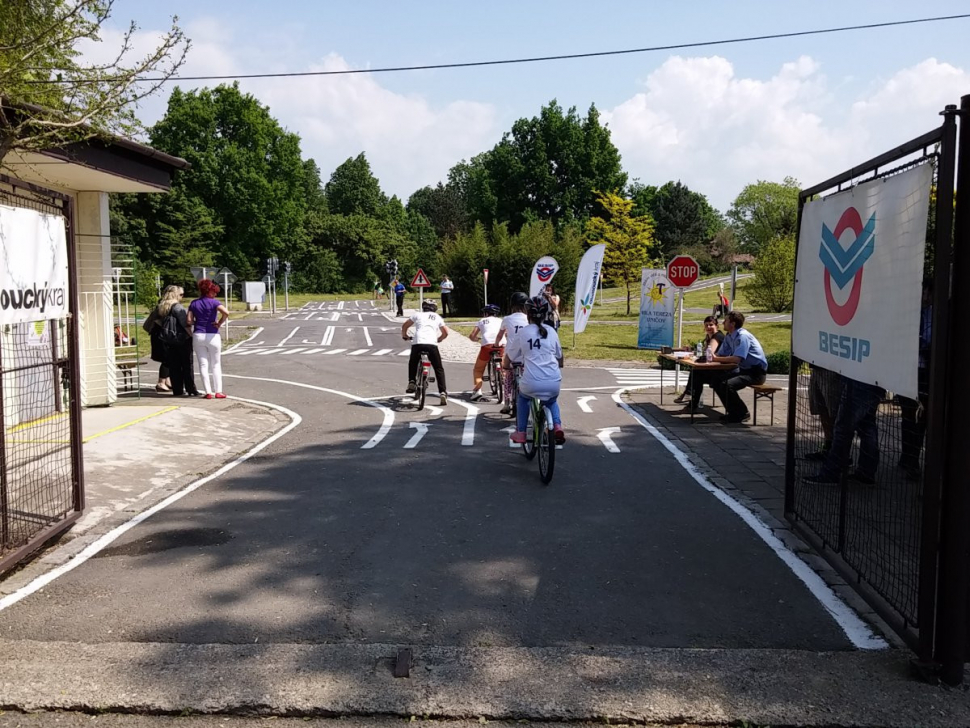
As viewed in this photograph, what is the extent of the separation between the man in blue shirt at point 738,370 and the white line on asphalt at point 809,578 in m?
3.53

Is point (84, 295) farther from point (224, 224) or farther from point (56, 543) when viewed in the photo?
point (224, 224)

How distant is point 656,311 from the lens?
2777 cm

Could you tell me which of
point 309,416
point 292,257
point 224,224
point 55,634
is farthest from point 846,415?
point 292,257

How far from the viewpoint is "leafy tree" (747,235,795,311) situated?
3916 cm

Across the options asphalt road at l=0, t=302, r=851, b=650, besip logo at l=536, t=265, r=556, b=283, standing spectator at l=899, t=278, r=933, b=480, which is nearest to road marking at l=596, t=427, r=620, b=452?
asphalt road at l=0, t=302, r=851, b=650

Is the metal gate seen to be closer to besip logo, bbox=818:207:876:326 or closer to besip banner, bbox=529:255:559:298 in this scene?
besip logo, bbox=818:207:876:326

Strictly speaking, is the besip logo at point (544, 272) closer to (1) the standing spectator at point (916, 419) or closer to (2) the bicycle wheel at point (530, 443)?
(2) the bicycle wheel at point (530, 443)

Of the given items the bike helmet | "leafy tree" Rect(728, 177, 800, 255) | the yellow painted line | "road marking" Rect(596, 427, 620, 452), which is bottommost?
"road marking" Rect(596, 427, 620, 452)

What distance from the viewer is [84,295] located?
43.9 feet

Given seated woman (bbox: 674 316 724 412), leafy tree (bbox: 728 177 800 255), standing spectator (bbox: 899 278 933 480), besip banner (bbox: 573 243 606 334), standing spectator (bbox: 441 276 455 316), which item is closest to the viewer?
standing spectator (bbox: 899 278 933 480)

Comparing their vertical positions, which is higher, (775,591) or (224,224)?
(224,224)

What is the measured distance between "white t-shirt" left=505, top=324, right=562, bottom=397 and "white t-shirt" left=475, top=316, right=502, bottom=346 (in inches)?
225

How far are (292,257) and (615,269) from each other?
154 ft

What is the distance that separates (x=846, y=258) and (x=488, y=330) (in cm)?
943
